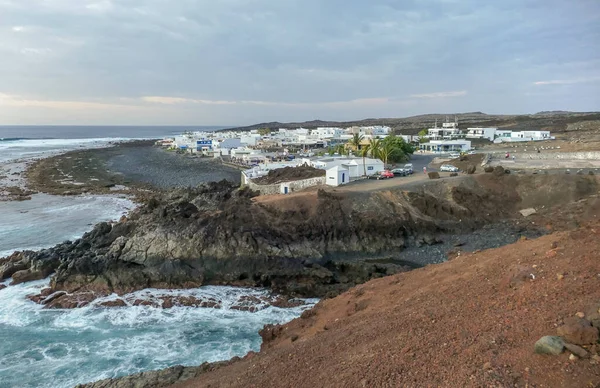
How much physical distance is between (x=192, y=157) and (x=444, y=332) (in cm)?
9461

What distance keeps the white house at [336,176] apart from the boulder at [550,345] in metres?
30.7

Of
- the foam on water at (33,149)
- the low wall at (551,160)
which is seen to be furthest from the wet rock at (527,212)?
the foam on water at (33,149)

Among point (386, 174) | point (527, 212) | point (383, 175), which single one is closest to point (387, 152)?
point (386, 174)

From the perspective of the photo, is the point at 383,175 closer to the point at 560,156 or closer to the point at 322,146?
the point at 560,156

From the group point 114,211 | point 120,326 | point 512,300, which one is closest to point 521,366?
point 512,300

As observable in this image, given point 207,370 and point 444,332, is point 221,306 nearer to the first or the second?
point 207,370

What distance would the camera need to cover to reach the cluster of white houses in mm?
43438

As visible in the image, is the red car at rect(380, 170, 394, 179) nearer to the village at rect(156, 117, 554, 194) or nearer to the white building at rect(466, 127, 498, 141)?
the village at rect(156, 117, 554, 194)

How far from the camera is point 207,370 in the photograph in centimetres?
1313

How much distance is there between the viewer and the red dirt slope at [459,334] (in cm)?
816

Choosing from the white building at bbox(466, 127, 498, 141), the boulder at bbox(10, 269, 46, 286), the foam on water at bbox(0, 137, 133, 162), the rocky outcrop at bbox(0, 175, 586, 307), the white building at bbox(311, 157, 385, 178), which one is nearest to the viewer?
the rocky outcrop at bbox(0, 175, 586, 307)

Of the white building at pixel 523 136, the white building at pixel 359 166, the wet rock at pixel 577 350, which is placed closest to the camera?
the wet rock at pixel 577 350

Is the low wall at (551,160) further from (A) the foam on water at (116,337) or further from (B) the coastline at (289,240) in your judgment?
(A) the foam on water at (116,337)

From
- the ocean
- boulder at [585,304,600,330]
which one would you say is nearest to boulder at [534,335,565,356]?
boulder at [585,304,600,330]
